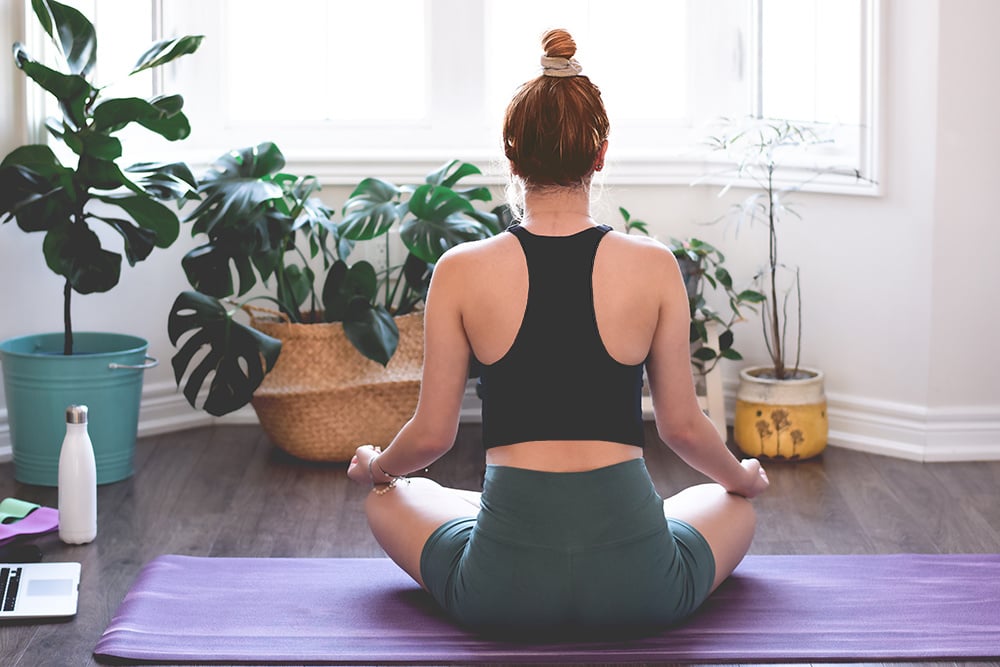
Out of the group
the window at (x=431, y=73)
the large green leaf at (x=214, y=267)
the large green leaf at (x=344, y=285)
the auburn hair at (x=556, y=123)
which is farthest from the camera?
the window at (x=431, y=73)

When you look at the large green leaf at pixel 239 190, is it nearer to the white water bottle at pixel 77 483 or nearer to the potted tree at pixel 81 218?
the potted tree at pixel 81 218

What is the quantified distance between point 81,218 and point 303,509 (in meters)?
0.92

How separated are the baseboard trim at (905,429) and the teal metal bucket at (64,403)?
289mm

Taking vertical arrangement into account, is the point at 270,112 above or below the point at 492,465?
above

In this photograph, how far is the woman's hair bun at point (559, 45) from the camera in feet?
6.79

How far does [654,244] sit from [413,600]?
2.68ft

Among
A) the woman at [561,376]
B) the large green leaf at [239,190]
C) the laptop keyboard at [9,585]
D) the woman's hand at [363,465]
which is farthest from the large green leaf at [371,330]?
the woman at [561,376]

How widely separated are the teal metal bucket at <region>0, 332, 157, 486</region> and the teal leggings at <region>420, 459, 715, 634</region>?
1.47 meters

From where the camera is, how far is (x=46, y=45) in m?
3.54

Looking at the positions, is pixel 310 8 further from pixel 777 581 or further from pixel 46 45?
pixel 777 581

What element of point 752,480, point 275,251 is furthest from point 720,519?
point 275,251

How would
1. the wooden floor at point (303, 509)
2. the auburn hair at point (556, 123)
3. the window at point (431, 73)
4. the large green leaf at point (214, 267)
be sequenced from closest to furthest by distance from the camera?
1. the auburn hair at point (556, 123)
2. the wooden floor at point (303, 509)
3. the large green leaf at point (214, 267)
4. the window at point (431, 73)

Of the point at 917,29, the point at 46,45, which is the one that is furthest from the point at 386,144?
the point at 917,29

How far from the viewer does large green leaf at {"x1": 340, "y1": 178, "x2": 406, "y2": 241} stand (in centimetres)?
346
